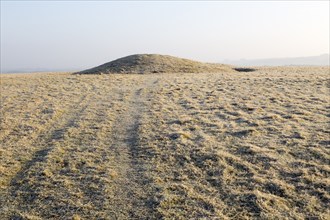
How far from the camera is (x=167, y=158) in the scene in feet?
42.9

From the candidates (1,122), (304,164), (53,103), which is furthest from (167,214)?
(53,103)

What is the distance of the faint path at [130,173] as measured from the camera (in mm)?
9594

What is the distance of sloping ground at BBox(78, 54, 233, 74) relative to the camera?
155 ft

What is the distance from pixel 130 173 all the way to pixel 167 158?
5.82ft

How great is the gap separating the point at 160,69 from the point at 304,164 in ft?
118

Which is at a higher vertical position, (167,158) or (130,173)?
(167,158)

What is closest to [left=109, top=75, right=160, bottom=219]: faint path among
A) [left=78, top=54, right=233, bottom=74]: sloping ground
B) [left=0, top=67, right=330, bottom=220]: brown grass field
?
[left=0, top=67, right=330, bottom=220]: brown grass field

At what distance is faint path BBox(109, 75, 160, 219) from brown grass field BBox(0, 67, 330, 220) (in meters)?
0.04

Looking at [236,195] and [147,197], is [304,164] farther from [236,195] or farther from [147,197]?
[147,197]

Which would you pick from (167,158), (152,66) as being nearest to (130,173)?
(167,158)

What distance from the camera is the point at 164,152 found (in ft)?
44.7

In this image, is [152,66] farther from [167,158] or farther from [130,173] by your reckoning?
[130,173]

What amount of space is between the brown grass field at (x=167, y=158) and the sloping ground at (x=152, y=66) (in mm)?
23294

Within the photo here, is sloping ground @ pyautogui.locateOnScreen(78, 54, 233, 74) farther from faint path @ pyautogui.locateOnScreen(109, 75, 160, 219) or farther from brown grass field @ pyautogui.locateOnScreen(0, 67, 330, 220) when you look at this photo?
faint path @ pyautogui.locateOnScreen(109, 75, 160, 219)
